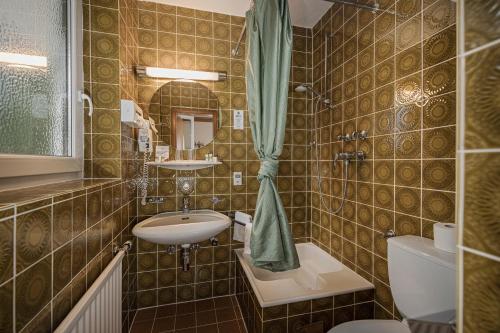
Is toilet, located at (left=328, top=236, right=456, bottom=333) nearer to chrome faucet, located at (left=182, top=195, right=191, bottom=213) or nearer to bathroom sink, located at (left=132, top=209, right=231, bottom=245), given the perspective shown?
bathroom sink, located at (left=132, top=209, right=231, bottom=245)

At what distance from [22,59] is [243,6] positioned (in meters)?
1.58

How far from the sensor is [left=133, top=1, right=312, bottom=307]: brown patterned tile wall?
5.82 ft

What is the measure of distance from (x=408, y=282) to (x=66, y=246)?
1341 millimetres

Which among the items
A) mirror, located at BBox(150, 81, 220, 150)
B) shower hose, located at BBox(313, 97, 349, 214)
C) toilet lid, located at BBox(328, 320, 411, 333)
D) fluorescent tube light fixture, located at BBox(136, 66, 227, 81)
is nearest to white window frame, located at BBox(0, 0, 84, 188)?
fluorescent tube light fixture, located at BBox(136, 66, 227, 81)

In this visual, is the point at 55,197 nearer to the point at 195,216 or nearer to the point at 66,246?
the point at 66,246

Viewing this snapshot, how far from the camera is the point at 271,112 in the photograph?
3.85ft

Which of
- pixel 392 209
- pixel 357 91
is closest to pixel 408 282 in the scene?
pixel 392 209

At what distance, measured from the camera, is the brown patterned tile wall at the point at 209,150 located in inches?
69.9

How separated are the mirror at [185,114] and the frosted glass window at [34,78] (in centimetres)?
70

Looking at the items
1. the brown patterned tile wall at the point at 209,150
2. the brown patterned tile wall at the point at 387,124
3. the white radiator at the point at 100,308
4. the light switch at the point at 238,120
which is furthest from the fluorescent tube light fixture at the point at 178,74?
the white radiator at the point at 100,308

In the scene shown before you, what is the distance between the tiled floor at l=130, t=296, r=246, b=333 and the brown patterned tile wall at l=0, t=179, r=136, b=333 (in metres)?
0.84

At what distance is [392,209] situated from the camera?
125 cm

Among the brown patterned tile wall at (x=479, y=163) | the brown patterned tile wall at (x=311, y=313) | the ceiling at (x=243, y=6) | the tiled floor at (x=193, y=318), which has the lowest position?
the tiled floor at (x=193, y=318)

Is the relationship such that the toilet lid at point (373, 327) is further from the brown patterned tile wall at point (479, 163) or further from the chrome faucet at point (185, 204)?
the chrome faucet at point (185, 204)
